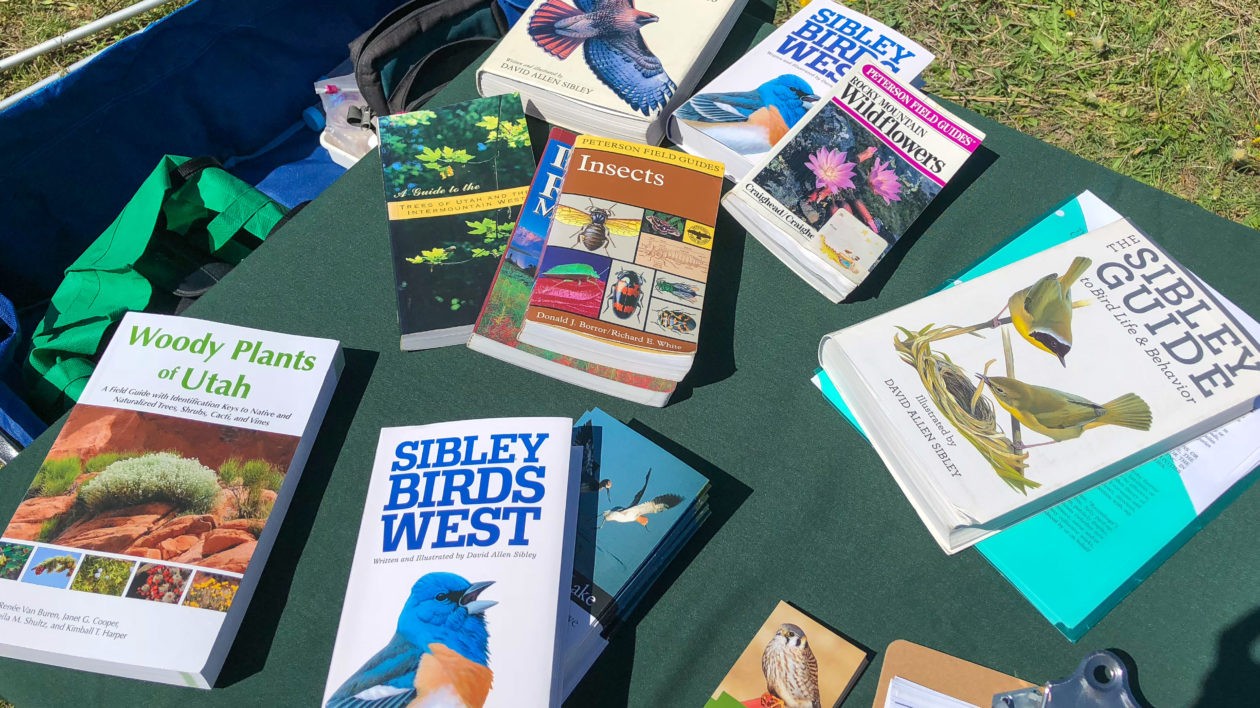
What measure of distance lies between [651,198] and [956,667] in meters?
0.69

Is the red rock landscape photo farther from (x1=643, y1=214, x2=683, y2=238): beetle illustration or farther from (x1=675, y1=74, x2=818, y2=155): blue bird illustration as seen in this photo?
(x1=675, y1=74, x2=818, y2=155): blue bird illustration

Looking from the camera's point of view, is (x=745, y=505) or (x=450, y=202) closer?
(x=745, y=505)

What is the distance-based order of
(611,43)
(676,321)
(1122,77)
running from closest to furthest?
(676,321), (611,43), (1122,77)

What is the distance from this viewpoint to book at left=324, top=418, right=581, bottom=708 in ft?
2.37

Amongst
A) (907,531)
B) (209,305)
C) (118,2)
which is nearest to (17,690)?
(209,305)

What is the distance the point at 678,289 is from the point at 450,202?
0.36 m

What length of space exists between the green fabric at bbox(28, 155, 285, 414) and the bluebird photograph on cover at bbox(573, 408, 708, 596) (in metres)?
Answer: 0.81

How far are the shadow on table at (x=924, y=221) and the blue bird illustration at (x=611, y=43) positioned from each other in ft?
1.32

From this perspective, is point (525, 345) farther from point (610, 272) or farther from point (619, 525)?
point (619, 525)

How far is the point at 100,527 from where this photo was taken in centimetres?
81

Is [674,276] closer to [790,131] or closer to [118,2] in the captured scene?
[790,131]

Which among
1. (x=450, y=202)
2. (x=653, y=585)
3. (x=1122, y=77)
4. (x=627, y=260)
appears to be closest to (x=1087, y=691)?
(x=653, y=585)

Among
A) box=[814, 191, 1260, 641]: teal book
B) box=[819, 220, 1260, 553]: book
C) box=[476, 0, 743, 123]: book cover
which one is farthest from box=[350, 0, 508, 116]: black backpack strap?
box=[814, 191, 1260, 641]: teal book

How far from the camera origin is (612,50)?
3.73 feet
